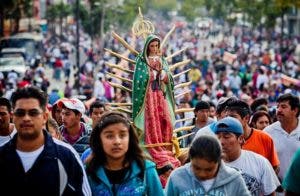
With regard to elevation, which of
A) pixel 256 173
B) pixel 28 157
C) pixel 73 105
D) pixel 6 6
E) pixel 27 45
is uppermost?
pixel 6 6

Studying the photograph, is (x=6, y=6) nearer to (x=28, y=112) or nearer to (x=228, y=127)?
(x=228, y=127)

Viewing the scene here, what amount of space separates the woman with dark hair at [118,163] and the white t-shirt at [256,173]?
1.12 m

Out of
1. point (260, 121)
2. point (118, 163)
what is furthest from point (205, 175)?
point (260, 121)

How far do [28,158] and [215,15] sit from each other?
230 ft

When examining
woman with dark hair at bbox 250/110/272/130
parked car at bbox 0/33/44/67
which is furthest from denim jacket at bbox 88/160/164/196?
parked car at bbox 0/33/44/67

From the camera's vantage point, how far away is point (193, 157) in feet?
18.3

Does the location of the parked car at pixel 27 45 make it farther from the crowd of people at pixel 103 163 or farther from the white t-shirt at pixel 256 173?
the crowd of people at pixel 103 163

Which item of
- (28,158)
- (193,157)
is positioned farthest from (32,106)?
(193,157)

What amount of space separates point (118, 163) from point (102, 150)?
15 centimetres

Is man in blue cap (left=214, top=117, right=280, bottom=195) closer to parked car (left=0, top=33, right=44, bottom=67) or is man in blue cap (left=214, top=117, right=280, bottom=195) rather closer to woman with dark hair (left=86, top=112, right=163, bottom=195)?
woman with dark hair (left=86, top=112, right=163, bottom=195)

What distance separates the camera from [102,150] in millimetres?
5953

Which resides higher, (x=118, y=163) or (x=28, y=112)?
(x=28, y=112)

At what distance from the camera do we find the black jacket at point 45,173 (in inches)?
217

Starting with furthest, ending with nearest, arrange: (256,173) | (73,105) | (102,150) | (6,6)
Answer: (6,6), (73,105), (256,173), (102,150)
